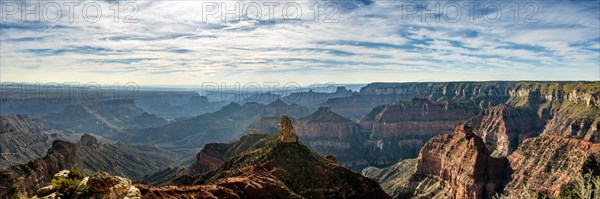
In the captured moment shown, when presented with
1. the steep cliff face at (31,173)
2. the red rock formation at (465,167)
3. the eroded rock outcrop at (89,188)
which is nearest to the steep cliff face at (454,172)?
the red rock formation at (465,167)

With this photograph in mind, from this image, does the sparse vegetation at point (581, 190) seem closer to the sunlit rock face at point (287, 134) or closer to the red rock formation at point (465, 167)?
the red rock formation at point (465, 167)

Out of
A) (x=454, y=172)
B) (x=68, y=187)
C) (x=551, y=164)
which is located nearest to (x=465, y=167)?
(x=454, y=172)

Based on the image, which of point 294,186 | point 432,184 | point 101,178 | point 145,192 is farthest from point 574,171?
point 101,178

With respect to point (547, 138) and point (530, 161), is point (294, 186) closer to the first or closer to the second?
point (530, 161)

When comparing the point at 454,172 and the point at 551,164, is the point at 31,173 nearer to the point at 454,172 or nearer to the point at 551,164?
the point at 454,172

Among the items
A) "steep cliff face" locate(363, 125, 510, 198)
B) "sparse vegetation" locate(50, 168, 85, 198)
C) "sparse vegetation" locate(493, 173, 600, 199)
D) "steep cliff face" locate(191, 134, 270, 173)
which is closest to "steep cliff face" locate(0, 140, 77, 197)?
"steep cliff face" locate(191, 134, 270, 173)

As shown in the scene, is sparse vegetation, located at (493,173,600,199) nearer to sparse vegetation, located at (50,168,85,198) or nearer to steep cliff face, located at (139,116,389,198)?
steep cliff face, located at (139,116,389,198)
